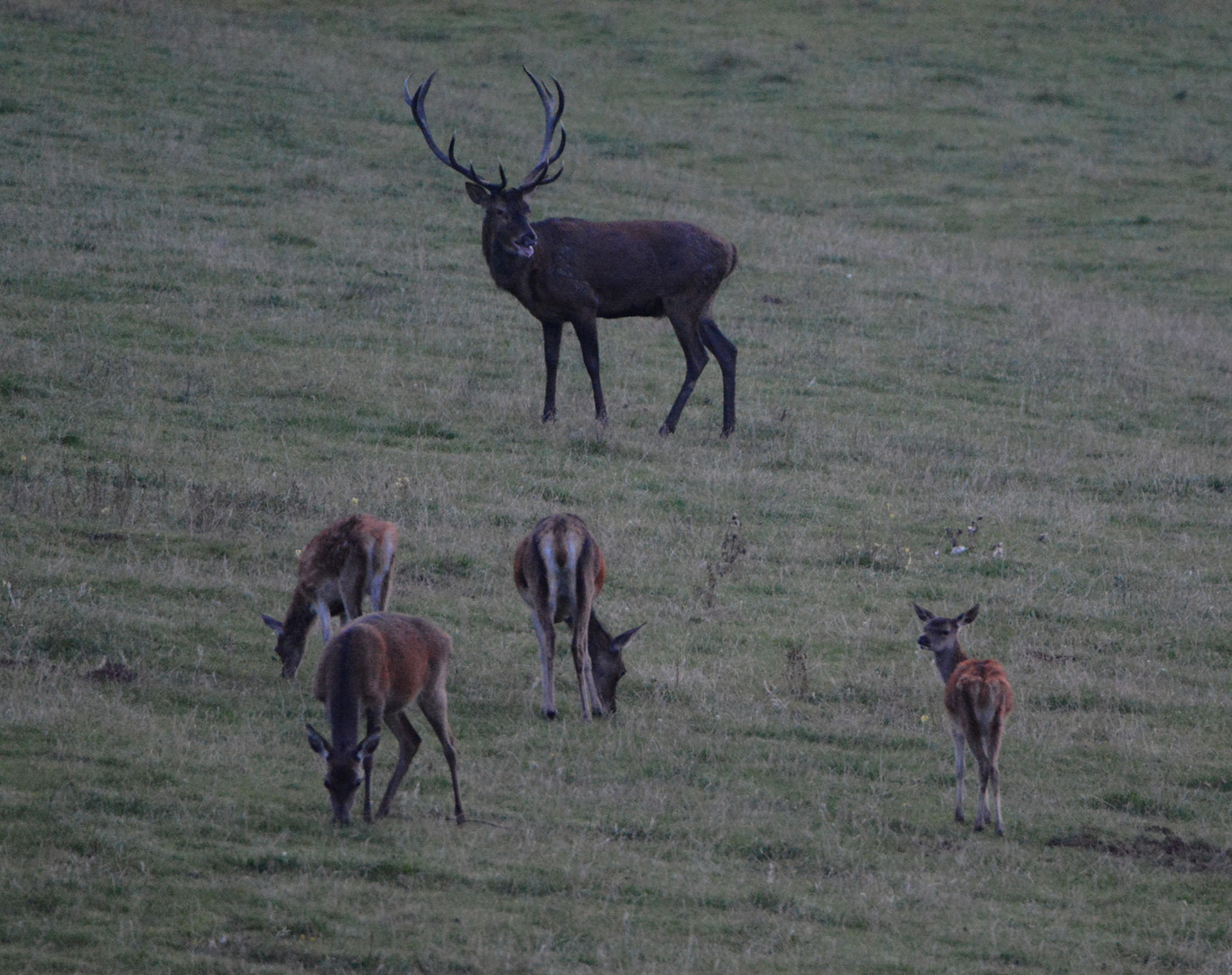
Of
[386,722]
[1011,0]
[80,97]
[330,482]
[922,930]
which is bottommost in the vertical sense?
[922,930]

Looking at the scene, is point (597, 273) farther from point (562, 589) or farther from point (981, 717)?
point (981, 717)

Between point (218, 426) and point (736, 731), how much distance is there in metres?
6.02

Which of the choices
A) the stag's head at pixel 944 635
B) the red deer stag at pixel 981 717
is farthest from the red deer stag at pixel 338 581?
the red deer stag at pixel 981 717

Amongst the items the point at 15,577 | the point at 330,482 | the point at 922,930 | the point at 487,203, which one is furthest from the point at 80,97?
the point at 922,930

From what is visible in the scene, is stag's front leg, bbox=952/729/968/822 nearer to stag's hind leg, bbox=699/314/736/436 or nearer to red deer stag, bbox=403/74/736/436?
Answer: red deer stag, bbox=403/74/736/436

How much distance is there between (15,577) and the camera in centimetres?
897

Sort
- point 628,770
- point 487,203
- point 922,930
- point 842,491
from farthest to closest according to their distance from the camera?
point 487,203
point 842,491
point 628,770
point 922,930

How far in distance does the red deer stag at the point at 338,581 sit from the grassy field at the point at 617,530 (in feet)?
0.93

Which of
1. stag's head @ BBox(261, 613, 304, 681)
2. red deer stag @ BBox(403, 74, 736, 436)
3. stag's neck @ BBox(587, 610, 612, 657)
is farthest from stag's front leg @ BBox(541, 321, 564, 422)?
stag's head @ BBox(261, 613, 304, 681)

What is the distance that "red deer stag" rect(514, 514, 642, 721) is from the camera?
26.8 feet

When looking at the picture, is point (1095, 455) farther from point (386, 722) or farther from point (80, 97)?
point (80, 97)

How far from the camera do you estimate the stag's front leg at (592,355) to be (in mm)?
13797

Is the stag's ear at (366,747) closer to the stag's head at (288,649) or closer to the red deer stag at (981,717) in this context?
the stag's head at (288,649)

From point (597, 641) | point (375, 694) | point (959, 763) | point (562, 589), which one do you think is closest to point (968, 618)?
point (959, 763)
